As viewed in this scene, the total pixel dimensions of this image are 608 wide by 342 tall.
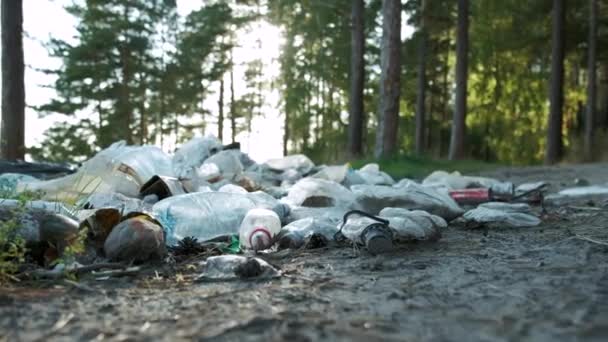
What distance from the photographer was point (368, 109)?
963 inches

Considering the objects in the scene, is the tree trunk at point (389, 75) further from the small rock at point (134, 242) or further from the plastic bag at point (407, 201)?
the small rock at point (134, 242)

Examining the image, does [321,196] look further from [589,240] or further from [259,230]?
[589,240]

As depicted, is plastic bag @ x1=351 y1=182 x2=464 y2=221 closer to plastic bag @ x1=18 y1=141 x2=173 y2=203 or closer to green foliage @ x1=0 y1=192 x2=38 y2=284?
plastic bag @ x1=18 y1=141 x2=173 y2=203

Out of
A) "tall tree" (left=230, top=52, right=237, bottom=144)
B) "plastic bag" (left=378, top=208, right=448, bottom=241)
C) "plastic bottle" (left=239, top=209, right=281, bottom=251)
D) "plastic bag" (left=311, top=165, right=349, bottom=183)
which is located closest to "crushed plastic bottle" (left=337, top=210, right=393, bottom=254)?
"plastic bag" (left=378, top=208, right=448, bottom=241)

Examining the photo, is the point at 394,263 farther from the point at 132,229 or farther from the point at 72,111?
the point at 72,111

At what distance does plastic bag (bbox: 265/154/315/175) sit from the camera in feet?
23.3

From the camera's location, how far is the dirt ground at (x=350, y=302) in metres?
1.45

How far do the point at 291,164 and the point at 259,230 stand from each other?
173 inches

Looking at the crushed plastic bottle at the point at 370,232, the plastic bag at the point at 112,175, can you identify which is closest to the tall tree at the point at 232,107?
the plastic bag at the point at 112,175

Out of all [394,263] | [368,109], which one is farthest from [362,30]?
[394,263]

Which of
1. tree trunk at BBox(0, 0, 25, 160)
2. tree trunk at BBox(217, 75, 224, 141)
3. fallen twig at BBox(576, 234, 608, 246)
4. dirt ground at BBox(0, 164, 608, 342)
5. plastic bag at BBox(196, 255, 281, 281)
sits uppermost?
tree trunk at BBox(217, 75, 224, 141)

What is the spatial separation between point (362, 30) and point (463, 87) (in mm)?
2901

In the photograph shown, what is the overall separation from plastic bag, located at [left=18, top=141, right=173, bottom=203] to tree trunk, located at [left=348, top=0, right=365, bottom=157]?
31.2ft

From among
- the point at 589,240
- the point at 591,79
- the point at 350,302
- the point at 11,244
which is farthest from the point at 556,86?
the point at 11,244
